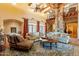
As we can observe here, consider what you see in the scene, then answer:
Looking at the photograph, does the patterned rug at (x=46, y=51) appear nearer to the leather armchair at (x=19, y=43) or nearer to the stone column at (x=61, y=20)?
the leather armchair at (x=19, y=43)

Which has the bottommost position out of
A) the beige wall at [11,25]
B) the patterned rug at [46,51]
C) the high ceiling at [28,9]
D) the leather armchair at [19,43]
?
the patterned rug at [46,51]

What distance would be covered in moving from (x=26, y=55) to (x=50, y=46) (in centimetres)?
38

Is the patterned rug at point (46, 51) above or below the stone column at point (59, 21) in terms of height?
below

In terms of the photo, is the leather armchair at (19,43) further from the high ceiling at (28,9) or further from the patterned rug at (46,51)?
the high ceiling at (28,9)

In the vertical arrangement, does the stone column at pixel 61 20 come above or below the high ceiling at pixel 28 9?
below

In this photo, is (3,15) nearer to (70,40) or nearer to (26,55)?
(26,55)

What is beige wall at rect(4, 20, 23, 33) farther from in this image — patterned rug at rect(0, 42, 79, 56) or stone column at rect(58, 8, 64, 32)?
stone column at rect(58, 8, 64, 32)

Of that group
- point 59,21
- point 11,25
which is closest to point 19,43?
point 11,25

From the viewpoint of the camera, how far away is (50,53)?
273 cm

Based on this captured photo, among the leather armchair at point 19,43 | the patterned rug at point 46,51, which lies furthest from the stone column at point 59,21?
the leather armchair at point 19,43

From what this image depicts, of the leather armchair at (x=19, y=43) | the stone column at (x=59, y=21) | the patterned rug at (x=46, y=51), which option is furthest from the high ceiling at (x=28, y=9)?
the patterned rug at (x=46, y=51)

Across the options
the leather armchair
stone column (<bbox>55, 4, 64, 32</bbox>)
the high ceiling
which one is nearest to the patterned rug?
the leather armchair

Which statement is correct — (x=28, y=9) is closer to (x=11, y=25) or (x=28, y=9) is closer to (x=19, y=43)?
(x=11, y=25)

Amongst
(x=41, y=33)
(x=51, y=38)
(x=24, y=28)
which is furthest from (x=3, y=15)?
(x=51, y=38)
